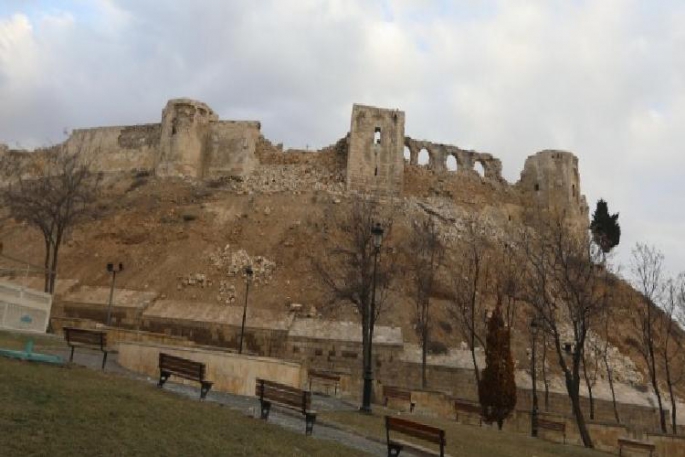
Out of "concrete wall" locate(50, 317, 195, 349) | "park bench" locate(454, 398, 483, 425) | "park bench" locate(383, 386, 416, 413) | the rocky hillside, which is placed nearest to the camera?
"park bench" locate(383, 386, 416, 413)

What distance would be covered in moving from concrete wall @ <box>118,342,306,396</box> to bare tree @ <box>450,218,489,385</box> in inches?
453

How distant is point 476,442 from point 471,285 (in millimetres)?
17958

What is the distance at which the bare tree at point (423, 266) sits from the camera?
90.0ft

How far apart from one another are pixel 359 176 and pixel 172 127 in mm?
14224

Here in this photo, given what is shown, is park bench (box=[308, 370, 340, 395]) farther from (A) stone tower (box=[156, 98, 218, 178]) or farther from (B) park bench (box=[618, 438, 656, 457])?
(A) stone tower (box=[156, 98, 218, 178])

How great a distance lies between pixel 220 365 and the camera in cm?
1372

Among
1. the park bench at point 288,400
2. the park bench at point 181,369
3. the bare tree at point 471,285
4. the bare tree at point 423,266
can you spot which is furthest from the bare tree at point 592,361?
the park bench at point 181,369

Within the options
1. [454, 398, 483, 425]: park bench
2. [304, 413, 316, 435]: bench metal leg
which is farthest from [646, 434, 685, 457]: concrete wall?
[304, 413, 316, 435]: bench metal leg

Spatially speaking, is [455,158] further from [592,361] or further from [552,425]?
[552,425]

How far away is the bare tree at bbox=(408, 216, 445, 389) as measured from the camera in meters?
27.4

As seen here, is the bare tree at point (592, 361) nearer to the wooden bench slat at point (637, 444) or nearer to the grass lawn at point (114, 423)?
the wooden bench slat at point (637, 444)

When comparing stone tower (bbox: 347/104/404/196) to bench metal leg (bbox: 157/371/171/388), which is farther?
stone tower (bbox: 347/104/404/196)

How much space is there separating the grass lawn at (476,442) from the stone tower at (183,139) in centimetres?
3281

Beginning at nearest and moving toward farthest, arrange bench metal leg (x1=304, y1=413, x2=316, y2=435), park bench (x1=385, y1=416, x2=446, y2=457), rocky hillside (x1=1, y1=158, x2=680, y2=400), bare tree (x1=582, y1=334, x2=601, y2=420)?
park bench (x1=385, y1=416, x2=446, y2=457) < bench metal leg (x1=304, y1=413, x2=316, y2=435) < bare tree (x1=582, y1=334, x2=601, y2=420) < rocky hillside (x1=1, y1=158, x2=680, y2=400)
